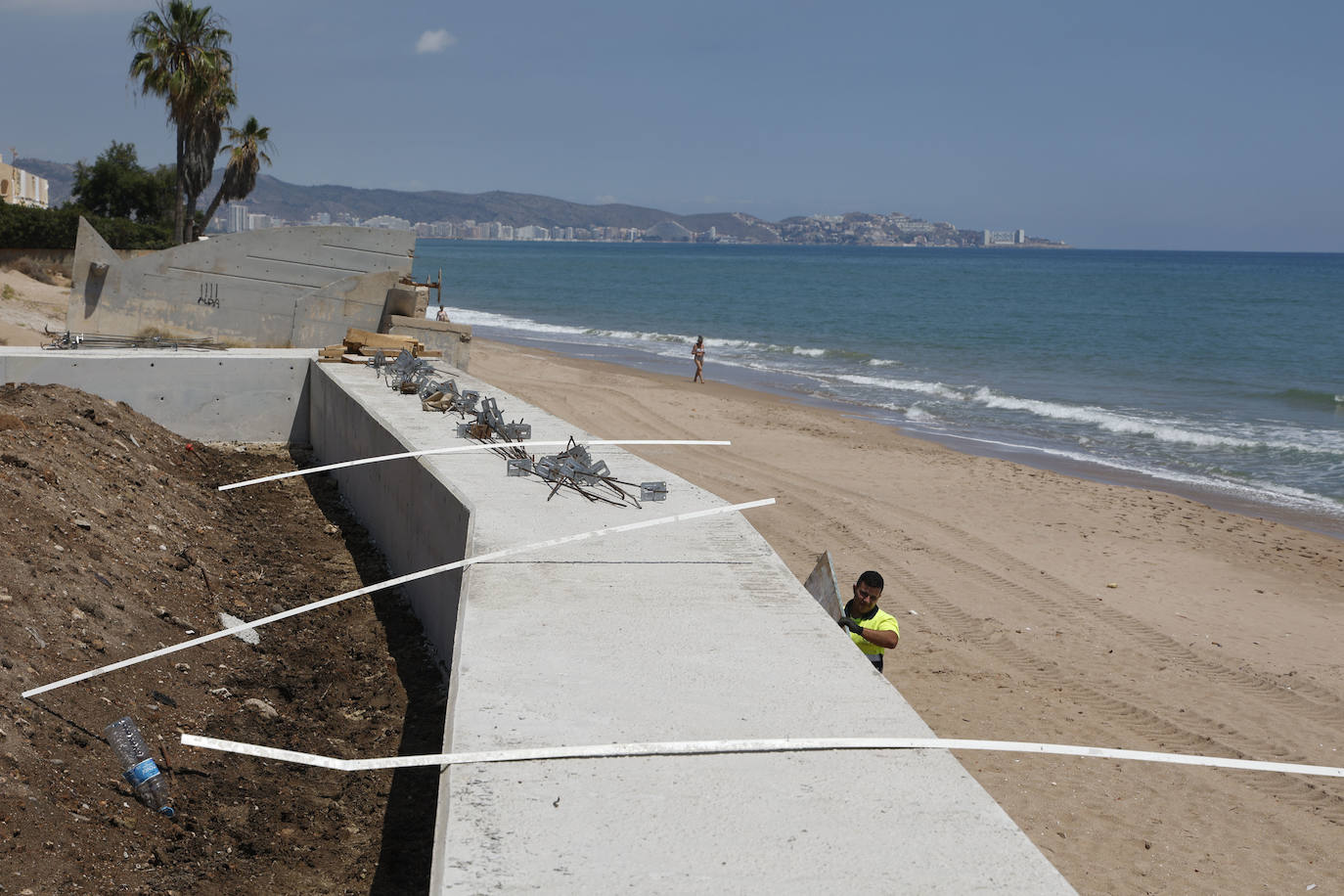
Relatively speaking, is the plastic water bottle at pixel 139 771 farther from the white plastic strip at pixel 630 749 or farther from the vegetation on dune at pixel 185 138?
the vegetation on dune at pixel 185 138

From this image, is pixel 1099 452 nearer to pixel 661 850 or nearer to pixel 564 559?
pixel 564 559

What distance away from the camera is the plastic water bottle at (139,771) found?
4703 mm

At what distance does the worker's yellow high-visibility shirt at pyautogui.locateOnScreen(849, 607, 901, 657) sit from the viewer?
5.97 meters

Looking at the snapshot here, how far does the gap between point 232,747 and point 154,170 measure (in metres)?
62.7

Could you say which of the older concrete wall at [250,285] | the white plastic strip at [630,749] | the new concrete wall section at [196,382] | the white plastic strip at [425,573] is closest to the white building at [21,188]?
the older concrete wall at [250,285]

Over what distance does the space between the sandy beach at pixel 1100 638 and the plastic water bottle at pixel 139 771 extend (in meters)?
3.28

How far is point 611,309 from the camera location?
65.8 m

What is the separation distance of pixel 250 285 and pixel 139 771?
13059mm

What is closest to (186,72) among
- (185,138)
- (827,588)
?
(185,138)

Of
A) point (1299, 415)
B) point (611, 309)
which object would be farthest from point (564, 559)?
point (611, 309)

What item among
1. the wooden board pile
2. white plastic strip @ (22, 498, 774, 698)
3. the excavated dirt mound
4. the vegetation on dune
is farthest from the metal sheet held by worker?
the vegetation on dune

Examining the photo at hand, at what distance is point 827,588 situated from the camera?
6.23 m

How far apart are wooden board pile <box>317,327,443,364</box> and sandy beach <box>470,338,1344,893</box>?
399cm

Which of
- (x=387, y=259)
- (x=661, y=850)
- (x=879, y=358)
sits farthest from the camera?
(x=879, y=358)
